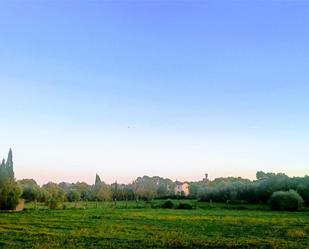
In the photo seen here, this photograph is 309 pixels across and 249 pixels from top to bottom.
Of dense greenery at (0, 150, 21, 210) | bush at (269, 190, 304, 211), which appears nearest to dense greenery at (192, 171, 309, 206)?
bush at (269, 190, 304, 211)

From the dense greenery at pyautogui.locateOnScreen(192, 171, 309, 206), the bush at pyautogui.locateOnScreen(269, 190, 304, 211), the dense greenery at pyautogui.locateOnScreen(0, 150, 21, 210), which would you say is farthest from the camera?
the dense greenery at pyautogui.locateOnScreen(192, 171, 309, 206)

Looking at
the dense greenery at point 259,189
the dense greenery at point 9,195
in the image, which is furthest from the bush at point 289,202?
the dense greenery at point 9,195

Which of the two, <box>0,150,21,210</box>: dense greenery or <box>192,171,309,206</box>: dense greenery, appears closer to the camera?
<box>0,150,21,210</box>: dense greenery

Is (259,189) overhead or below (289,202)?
overhead

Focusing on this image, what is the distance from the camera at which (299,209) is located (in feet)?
267

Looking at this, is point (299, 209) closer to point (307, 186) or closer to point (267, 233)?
point (307, 186)

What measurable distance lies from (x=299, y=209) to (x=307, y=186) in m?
15.9

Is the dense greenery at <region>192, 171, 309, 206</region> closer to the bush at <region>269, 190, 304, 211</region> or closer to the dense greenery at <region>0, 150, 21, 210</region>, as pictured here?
the bush at <region>269, 190, 304, 211</region>

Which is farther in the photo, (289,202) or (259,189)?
(259,189)

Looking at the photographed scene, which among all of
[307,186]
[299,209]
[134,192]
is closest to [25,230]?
[299,209]

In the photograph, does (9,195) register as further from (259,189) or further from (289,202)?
(259,189)

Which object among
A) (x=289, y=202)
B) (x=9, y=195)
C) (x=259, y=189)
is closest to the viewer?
(x=9, y=195)

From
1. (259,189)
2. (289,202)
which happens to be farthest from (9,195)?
(259,189)

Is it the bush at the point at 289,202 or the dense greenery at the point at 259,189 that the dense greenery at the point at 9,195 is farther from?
the dense greenery at the point at 259,189
